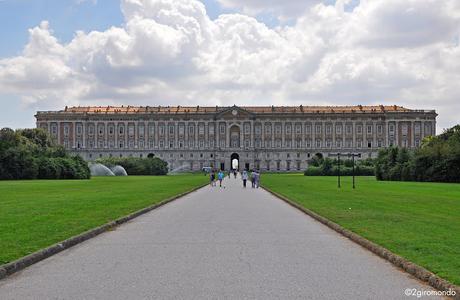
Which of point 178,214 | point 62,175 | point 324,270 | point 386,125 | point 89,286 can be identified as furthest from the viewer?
point 386,125

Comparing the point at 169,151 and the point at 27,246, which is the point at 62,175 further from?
the point at 169,151

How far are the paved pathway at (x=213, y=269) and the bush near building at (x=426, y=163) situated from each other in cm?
4563

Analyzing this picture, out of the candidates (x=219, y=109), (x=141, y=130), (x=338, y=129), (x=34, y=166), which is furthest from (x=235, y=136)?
(x=34, y=166)

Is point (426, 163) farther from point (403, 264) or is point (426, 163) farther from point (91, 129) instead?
point (91, 129)

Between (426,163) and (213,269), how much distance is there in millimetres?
55368

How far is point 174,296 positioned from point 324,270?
3087mm

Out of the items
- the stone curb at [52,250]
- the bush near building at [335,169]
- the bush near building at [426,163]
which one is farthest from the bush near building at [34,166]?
the stone curb at [52,250]

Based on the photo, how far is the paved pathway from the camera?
8711mm

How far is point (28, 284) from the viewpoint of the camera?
9375 mm

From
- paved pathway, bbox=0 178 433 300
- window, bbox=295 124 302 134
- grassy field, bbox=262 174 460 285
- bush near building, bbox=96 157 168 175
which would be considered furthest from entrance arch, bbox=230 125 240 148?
paved pathway, bbox=0 178 433 300

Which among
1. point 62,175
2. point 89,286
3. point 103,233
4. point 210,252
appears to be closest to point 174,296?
point 89,286

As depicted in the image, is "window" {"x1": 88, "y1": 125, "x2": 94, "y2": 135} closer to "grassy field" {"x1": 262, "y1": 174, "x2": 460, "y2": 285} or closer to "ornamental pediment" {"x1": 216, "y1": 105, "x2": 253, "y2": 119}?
"ornamental pediment" {"x1": 216, "y1": 105, "x2": 253, "y2": 119}

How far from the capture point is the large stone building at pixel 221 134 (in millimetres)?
161375

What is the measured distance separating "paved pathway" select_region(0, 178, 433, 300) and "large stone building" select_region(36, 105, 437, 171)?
14652cm
